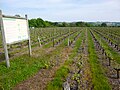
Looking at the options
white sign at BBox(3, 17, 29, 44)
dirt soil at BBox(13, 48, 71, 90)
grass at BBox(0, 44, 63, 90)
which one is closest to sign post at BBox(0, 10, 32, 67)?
white sign at BBox(3, 17, 29, 44)

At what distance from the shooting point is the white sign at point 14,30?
31.2 feet

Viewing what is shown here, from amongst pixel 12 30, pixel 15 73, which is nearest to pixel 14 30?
pixel 12 30

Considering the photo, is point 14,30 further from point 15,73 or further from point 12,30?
point 15,73

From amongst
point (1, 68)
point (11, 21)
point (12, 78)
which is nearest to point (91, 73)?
point (12, 78)

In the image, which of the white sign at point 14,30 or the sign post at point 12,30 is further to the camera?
the white sign at point 14,30

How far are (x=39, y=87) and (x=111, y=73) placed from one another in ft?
12.0

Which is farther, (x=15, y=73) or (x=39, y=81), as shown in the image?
(x=15, y=73)

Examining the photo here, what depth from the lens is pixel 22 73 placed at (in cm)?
828

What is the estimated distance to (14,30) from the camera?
34.6ft

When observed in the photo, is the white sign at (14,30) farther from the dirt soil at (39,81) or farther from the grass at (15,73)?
the dirt soil at (39,81)

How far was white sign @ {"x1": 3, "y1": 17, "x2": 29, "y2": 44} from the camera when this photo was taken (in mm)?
9520

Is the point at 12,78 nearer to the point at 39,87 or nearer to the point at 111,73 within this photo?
the point at 39,87

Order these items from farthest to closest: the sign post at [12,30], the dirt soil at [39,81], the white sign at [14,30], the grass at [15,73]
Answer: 1. the white sign at [14,30]
2. the sign post at [12,30]
3. the grass at [15,73]
4. the dirt soil at [39,81]

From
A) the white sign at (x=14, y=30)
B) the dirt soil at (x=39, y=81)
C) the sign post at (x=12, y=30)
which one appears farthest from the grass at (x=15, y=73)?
the white sign at (x=14, y=30)
